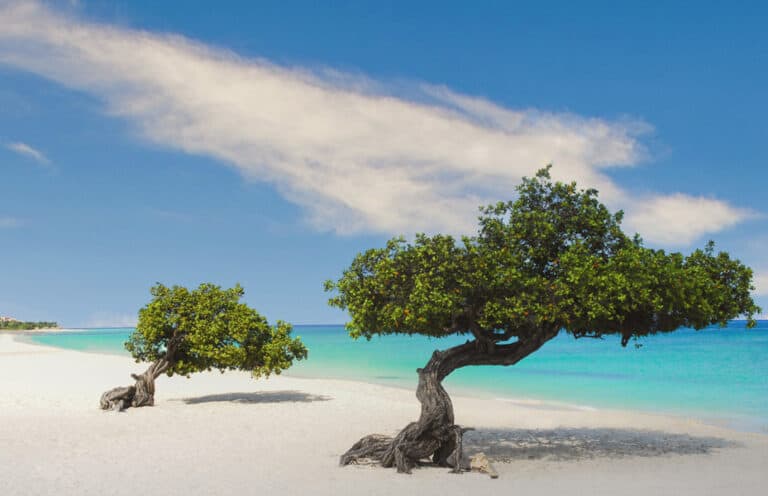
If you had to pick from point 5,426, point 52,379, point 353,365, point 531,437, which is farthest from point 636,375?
point 5,426

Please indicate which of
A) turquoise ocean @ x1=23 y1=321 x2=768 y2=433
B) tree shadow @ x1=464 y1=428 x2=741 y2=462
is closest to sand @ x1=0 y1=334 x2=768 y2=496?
tree shadow @ x1=464 y1=428 x2=741 y2=462

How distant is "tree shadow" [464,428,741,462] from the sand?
0.04 m

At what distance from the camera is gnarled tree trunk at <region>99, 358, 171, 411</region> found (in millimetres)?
22328

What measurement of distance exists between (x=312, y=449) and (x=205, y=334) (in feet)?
29.3

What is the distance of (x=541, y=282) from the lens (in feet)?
43.6

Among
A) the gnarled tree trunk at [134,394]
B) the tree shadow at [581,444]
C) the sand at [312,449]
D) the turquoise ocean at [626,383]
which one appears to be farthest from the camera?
the turquoise ocean at [626,383]

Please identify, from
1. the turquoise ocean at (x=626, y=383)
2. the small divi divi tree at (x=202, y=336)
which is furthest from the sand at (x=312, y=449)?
the turquoise ocean at (x=626, y=383)

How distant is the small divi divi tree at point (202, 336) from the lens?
23656 mm

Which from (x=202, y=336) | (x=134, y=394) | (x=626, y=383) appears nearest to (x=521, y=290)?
(x=202, y=336)

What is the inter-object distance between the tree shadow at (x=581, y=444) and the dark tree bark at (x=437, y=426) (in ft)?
5.77

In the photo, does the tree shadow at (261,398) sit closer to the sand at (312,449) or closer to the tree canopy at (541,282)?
the sand at (312,449)

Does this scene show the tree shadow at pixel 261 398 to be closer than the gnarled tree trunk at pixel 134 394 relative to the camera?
No

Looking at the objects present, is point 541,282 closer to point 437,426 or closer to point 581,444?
point 437,426

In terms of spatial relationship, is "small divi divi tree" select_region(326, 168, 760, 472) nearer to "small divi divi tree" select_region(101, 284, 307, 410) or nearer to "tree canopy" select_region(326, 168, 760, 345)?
"tree canopy" select_region(326, 168, 760, 345)
